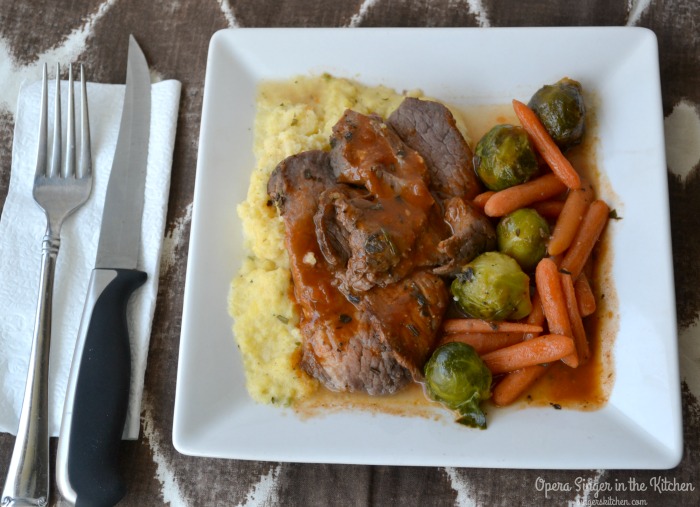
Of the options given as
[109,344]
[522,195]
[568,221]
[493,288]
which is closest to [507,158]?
[522,195]

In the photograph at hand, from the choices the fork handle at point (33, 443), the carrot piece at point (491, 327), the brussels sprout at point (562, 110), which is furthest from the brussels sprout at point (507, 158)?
the fork handle at point (33, 443)

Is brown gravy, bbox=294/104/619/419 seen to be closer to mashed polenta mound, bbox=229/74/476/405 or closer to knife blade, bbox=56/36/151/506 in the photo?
mashed polenta mound, bbox=229/74/476/405

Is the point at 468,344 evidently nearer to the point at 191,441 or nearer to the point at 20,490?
the point at 191,441

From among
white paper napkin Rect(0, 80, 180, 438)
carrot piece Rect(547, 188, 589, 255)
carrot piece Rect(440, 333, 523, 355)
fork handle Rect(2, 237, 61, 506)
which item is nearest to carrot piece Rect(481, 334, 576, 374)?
carrot piece Rect(440, 333, 523, 355)

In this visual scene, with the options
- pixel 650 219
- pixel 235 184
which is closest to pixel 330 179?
pixel 235 184

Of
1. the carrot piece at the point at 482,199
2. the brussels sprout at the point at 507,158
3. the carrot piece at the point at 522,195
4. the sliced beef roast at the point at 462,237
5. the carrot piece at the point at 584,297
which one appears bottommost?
the carrot piece at the point at 584,297

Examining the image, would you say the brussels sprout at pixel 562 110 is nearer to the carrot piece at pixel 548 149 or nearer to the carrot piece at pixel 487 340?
the carrot piece at pixel 548 149

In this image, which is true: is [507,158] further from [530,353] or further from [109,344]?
[109,344]
